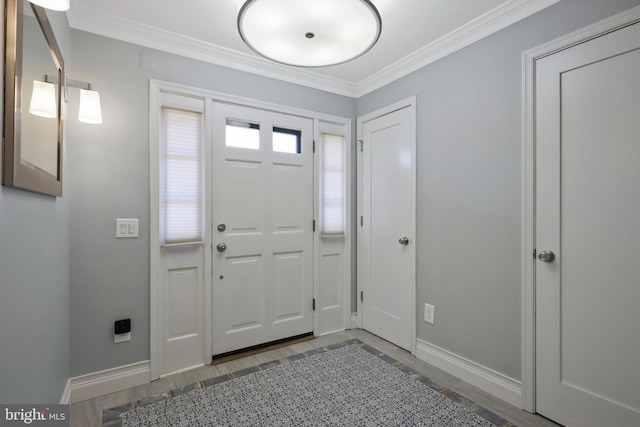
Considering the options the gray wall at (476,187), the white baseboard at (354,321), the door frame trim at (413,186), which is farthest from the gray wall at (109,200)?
the gray wall at (476,187)

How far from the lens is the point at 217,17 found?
2023mm

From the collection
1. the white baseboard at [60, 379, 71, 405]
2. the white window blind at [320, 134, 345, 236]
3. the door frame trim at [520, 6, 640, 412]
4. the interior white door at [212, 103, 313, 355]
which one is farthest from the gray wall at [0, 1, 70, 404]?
the door frame trim at [520, 6, 640, 412]

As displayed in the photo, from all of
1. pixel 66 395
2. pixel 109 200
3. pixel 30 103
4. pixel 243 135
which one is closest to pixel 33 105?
pixel 30 103

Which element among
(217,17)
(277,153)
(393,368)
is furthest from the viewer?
(277,153)

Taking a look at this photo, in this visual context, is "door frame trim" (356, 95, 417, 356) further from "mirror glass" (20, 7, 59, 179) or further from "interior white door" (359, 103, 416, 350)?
"mirror glass" (20, 7, 59, 179)

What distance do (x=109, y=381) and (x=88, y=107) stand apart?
1.72m

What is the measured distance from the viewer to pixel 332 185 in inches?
120

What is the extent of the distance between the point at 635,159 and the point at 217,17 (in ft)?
8.03

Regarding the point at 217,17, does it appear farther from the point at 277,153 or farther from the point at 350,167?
the point at 350,167

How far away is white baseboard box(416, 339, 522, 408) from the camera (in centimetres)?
192

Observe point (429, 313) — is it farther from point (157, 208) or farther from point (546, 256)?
point (157, 208)

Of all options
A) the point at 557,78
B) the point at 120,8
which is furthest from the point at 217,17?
the point at 557,78

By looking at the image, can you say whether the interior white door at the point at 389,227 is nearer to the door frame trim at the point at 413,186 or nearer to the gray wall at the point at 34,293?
the door frame trim at the point at 413,186

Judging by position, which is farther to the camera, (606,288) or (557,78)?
(557,78)
